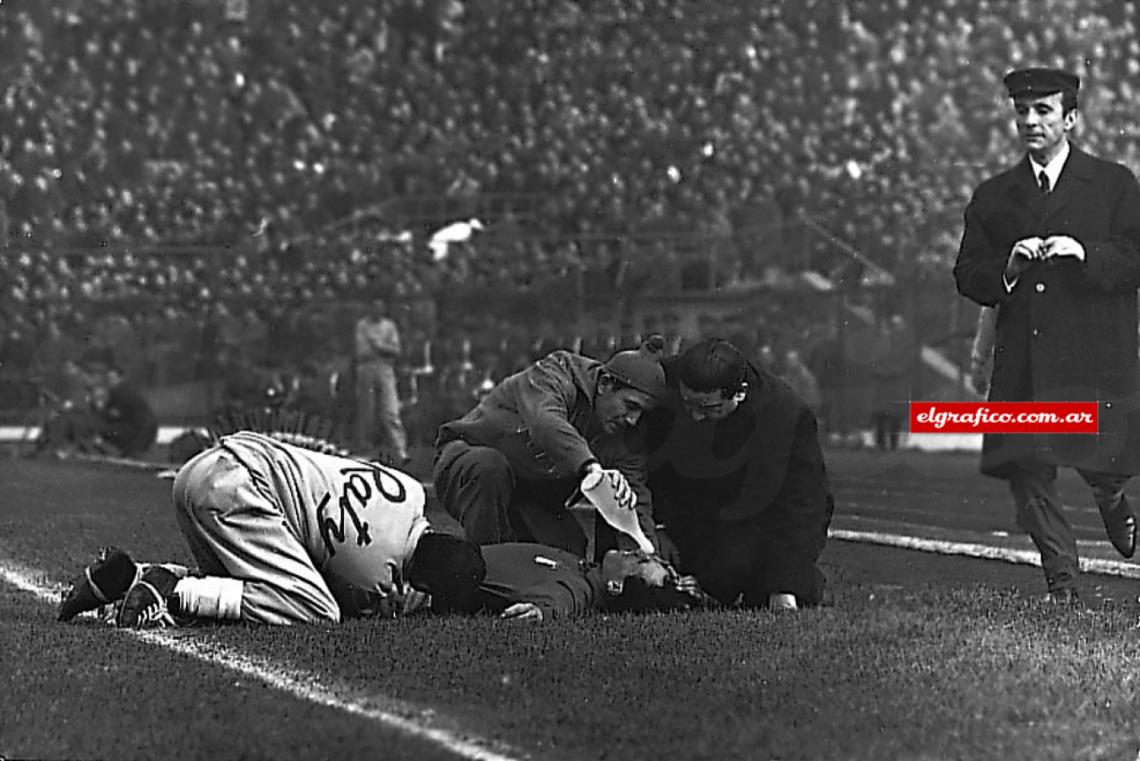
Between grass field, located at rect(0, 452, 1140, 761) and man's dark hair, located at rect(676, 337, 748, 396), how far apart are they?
0.64 metres

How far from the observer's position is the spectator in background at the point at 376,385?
13.8 metres

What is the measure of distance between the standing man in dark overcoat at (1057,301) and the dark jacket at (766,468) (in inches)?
36.4

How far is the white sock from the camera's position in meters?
5.10

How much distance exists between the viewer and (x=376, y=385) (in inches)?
551

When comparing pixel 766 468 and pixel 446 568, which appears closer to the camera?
pixel 446 568

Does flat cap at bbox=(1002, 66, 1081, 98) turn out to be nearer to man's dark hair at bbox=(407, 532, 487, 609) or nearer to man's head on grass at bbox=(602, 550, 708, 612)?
man's head on grass at bbox=(602, 550, 708, 612)

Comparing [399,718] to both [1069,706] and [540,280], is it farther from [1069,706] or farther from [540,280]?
[540,280]

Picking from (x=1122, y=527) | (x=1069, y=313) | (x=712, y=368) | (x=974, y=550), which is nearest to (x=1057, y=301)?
(x=1069, y=313)

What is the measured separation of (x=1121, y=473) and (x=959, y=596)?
2.54 ft

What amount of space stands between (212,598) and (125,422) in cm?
1110

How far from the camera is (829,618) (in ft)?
17.7

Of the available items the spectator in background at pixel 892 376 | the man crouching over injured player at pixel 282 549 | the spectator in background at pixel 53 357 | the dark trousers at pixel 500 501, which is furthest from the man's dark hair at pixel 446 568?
the spectator in background at pixel 53 357

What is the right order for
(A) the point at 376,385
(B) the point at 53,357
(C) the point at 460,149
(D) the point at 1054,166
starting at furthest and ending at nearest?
(B) the point at 53,357, (C) the point at 460,149, (A) the point at 376,385, (D) the point at 1054,166

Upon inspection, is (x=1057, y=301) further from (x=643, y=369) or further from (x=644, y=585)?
(x=644, y=585)
